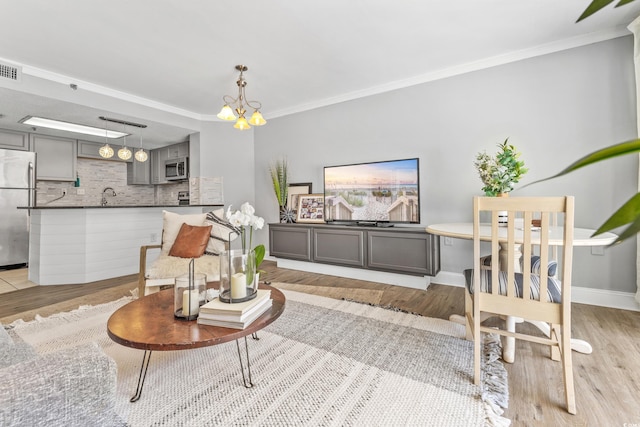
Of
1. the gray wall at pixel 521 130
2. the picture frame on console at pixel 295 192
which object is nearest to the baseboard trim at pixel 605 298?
the gray wall at pixel 521 130

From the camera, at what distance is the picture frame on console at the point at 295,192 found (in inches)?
174

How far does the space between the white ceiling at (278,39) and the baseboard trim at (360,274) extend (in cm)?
232

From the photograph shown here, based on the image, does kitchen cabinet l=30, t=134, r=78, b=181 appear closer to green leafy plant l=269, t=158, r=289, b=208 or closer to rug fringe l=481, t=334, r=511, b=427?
green leafy plant l=269, t=158, r=289, b=208

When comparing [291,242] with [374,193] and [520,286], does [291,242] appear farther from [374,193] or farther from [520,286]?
[520,286]

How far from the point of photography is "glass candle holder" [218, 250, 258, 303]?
150 cm

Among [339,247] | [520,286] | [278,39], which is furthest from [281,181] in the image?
[520,286]

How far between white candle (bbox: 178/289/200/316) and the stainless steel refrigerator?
15.5ft

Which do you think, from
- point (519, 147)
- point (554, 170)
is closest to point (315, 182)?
point (519, 147)

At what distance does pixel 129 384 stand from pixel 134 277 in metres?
2.57

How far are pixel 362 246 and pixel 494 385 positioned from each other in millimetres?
2106

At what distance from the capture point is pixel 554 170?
9.31ft

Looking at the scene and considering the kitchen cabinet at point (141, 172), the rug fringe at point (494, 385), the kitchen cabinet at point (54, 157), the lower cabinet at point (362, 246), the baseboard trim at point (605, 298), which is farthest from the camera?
the kitchen cabinet at point (141, 172)

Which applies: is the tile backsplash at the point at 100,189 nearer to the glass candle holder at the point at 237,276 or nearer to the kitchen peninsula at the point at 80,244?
the kitchen peninsula at the point at 80,244

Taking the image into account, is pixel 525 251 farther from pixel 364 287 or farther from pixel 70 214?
pixel 70 214
